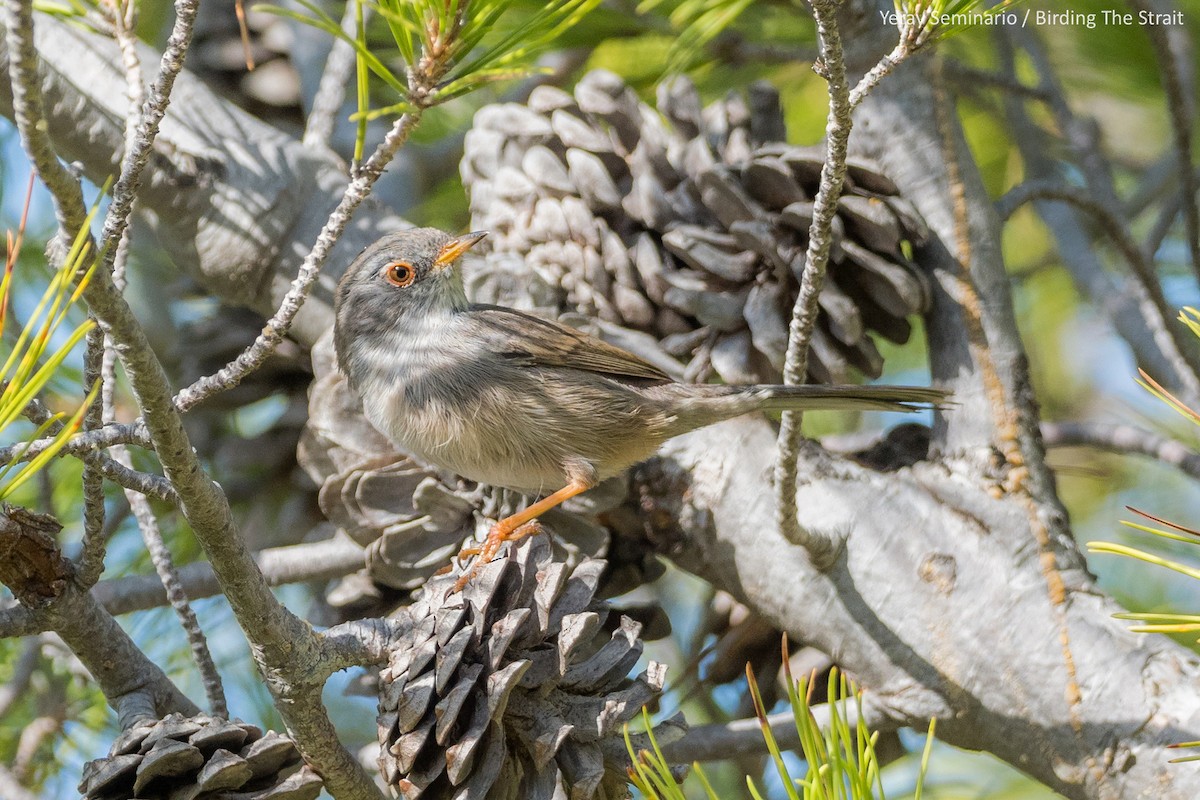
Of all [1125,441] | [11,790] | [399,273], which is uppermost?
[399,273]

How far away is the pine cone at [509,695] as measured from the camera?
1985 mm

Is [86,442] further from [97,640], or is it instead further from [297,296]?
[97,640]

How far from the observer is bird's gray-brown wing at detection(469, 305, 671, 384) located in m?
3.19

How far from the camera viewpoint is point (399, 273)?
11.5 ft

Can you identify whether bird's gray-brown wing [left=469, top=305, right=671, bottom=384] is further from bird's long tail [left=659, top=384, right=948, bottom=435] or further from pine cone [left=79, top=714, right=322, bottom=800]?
pine cone [left=79, top=714, right=322, bottom=800]

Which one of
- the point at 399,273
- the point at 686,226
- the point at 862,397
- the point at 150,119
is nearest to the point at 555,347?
the point at 686,226

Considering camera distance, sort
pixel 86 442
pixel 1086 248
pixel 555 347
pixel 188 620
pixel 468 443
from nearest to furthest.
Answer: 1. pixel 86 442
2. pixel 188 620
3. pixel 468 443
4. pixel 555 347
5. pixel 1086 248

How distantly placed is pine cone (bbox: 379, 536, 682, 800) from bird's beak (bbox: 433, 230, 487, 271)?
1.45 meters

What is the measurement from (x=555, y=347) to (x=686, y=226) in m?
0.54

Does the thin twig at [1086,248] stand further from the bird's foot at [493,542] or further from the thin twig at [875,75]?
the bird's foot at [493,542]

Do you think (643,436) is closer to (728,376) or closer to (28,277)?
(728,376)

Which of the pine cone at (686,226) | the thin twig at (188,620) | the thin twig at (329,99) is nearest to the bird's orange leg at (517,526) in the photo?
the pine cone at (686,226)

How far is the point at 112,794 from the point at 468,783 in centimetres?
62

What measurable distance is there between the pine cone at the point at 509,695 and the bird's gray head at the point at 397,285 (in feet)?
4.48
